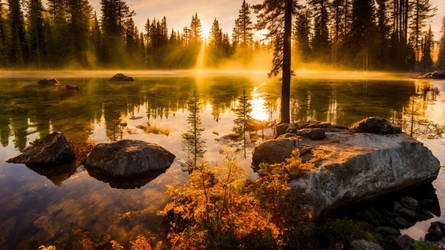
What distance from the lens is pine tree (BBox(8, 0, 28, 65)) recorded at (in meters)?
66.0

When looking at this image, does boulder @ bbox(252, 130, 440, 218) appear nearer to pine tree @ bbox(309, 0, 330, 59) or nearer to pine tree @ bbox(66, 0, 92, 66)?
pine tree @ bbox(309, 0, 330, 59)

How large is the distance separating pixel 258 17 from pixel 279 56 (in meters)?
2.66

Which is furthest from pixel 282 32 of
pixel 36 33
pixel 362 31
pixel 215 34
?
pixel 215 34

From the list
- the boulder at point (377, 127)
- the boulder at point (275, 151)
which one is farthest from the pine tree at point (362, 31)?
the boulder at point (275, 151)

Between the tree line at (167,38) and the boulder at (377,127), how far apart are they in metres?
36.0

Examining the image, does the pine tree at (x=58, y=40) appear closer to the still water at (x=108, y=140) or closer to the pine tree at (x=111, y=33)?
the pine tree at (x=111, y=33)

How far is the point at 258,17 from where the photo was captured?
51.0ft

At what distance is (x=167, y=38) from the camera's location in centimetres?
9388

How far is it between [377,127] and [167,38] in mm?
93431

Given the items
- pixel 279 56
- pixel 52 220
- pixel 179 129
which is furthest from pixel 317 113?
pixel 52 220

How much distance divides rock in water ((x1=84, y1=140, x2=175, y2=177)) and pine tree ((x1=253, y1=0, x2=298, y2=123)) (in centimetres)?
791

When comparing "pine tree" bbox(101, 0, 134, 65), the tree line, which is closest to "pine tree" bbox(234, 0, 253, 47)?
the tree line

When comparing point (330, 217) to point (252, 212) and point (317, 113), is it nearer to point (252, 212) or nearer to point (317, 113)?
point (252, 212)

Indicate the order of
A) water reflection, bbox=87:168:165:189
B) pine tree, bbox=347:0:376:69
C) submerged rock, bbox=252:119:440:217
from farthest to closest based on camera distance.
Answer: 1. pine tree, bbox=347:0:376:69
2. water reflection, bbox=87:168:165:189
3. submerged rock, bbox=252:119:440:217
